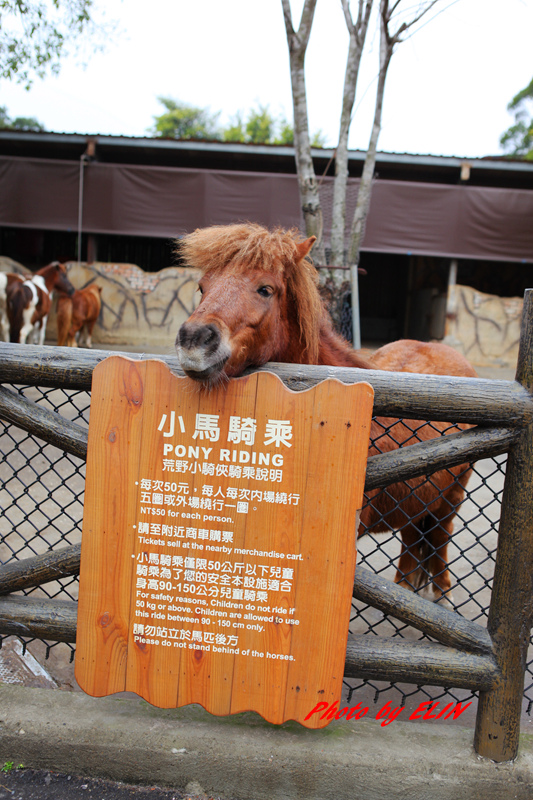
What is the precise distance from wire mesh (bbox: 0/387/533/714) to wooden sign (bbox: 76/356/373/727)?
0.44m

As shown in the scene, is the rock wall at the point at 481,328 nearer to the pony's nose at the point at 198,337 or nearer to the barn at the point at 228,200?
the barn at the point at 228,200

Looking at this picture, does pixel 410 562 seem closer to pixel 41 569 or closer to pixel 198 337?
pixel 41 569

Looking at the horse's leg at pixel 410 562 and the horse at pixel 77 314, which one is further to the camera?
the horse at pixel 77 314

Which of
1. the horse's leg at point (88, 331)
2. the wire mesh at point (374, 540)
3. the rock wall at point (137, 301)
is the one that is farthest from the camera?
the rock wall at point (137, 301)

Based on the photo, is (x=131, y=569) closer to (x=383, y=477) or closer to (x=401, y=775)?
Answer: (x=383, y=477)

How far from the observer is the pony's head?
1530 mm

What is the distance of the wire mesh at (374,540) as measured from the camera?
6.97 ft

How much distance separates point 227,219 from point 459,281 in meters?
8.09

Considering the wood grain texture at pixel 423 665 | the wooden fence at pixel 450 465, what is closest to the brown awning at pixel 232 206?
the wooden fence at pixel 450 465

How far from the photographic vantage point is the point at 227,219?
11.5 meters

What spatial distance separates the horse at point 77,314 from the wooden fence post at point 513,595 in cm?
931

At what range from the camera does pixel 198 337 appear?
1495 mm

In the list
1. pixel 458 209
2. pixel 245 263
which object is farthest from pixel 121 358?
pixel 458 209

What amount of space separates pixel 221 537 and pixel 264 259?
3.27ft
